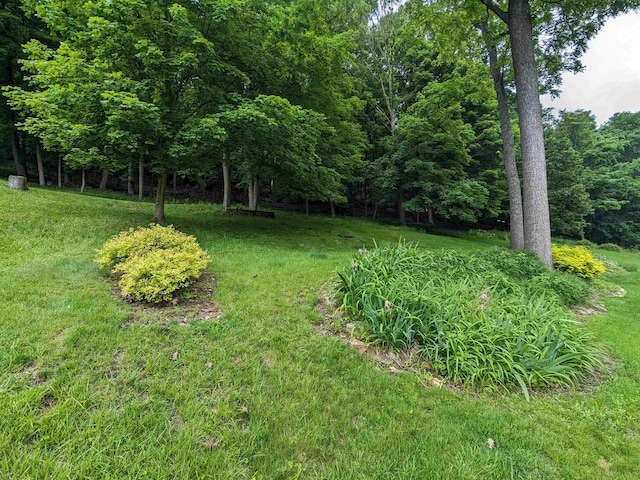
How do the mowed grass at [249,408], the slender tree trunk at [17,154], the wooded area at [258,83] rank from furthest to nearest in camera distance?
the slender tree trunk at [17,154], the wooded area at [258,83], the mowed grass at [249,408]

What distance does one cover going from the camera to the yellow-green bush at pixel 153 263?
3.32 meters

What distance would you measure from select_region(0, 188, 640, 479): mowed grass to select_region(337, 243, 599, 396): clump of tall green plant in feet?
0.74

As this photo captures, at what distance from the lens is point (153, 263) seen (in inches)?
138

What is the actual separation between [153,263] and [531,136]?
24.0 ft

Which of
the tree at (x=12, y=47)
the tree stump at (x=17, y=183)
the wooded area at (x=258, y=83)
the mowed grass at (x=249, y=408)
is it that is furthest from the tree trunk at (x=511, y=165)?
the tree at (x=12, y=47)

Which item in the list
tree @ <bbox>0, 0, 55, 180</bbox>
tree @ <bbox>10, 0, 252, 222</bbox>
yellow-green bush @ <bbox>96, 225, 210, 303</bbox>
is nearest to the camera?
yellow-green bush @ <bbox>96, 225, 210, 303</bbox>

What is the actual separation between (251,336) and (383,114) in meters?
17.2

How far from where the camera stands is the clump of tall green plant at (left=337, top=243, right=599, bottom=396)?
8.77 feet

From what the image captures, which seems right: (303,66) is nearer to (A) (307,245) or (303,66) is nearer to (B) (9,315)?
(A) (307,245)

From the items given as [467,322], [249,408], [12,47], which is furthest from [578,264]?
[12,47]

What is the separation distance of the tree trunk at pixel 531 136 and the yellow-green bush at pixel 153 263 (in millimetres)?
6441

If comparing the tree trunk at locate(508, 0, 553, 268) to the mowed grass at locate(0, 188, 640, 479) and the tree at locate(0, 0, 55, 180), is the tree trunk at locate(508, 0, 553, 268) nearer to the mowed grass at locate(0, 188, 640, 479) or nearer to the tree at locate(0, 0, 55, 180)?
the mowed grass at locate(0, 188, 640, 479)

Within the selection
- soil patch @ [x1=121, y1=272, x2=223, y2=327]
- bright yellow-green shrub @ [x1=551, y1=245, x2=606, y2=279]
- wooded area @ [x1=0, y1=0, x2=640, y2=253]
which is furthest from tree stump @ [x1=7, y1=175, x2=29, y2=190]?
bright yellow-green shrub @ [x1=551, y1=245, x2=606, y2=279]

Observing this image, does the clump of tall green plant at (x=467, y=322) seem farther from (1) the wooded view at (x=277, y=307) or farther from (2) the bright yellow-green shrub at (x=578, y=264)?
(2) the bright yellow-green shrub at (x=578, y=264)
